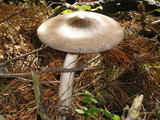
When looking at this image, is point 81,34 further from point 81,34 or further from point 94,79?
point 94,79

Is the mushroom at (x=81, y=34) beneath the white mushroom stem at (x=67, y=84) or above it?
above

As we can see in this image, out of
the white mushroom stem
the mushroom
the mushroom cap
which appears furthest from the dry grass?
the mushroom cap

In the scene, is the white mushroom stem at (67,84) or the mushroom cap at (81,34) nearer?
the mushroom cap at (81,34)

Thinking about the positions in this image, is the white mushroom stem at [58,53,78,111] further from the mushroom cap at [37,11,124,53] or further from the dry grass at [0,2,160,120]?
the mushroom cap at [37,11,124,53]


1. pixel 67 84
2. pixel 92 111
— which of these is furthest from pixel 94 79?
pixel 92 111

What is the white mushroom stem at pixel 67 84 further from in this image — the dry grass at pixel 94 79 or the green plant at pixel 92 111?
the green plant at pixel 92 111

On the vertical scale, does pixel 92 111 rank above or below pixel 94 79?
above

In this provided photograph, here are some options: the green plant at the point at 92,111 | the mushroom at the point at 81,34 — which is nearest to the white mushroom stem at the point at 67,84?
the mushroom at the point at 81,34
